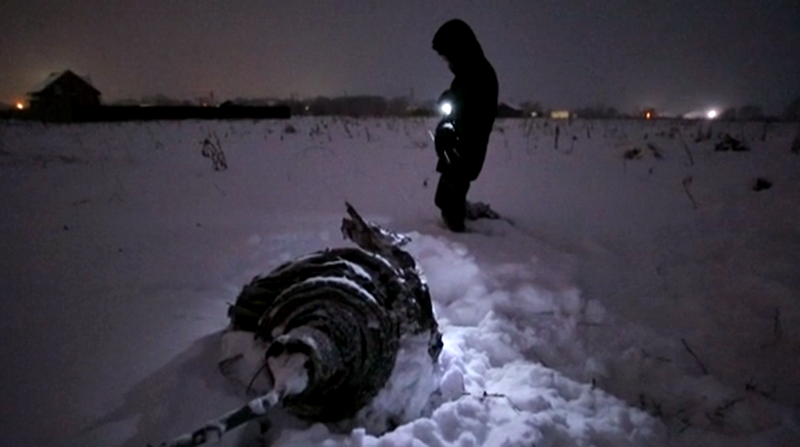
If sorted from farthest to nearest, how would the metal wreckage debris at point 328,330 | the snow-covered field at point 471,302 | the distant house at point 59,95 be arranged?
1. the distant house at point 59,95
2. the snow-covered field at point 471,302
3. the metal wreckage debris at point 328,330

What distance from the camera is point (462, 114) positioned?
13.5 ft

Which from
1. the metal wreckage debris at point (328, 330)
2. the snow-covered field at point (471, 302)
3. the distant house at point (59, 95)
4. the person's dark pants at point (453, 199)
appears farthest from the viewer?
the distant house at point (59, 95)

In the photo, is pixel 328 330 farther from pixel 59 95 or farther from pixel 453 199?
pixel 59 95

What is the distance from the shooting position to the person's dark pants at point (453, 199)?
4199 mm

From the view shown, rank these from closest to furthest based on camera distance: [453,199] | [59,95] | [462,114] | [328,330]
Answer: [328,330] < [462,114] < [453,199] < [59,95]

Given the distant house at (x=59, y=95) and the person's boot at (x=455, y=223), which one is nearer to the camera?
the person's boot at (x=455, y=223)

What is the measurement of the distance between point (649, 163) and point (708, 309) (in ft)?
18.9

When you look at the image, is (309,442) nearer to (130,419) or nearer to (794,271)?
(130,419)

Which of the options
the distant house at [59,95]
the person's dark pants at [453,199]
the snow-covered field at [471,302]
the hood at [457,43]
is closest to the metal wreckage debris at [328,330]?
the snow-covered field at [471,302]

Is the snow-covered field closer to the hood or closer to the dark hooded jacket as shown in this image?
the dark hooded jacket

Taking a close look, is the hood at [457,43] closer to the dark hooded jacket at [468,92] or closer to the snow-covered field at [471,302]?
the dark hooded jacket at [468,92]

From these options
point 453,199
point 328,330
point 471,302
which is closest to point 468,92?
point 453,199

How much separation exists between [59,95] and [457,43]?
3901cm

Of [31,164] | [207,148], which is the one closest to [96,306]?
[31,164]
